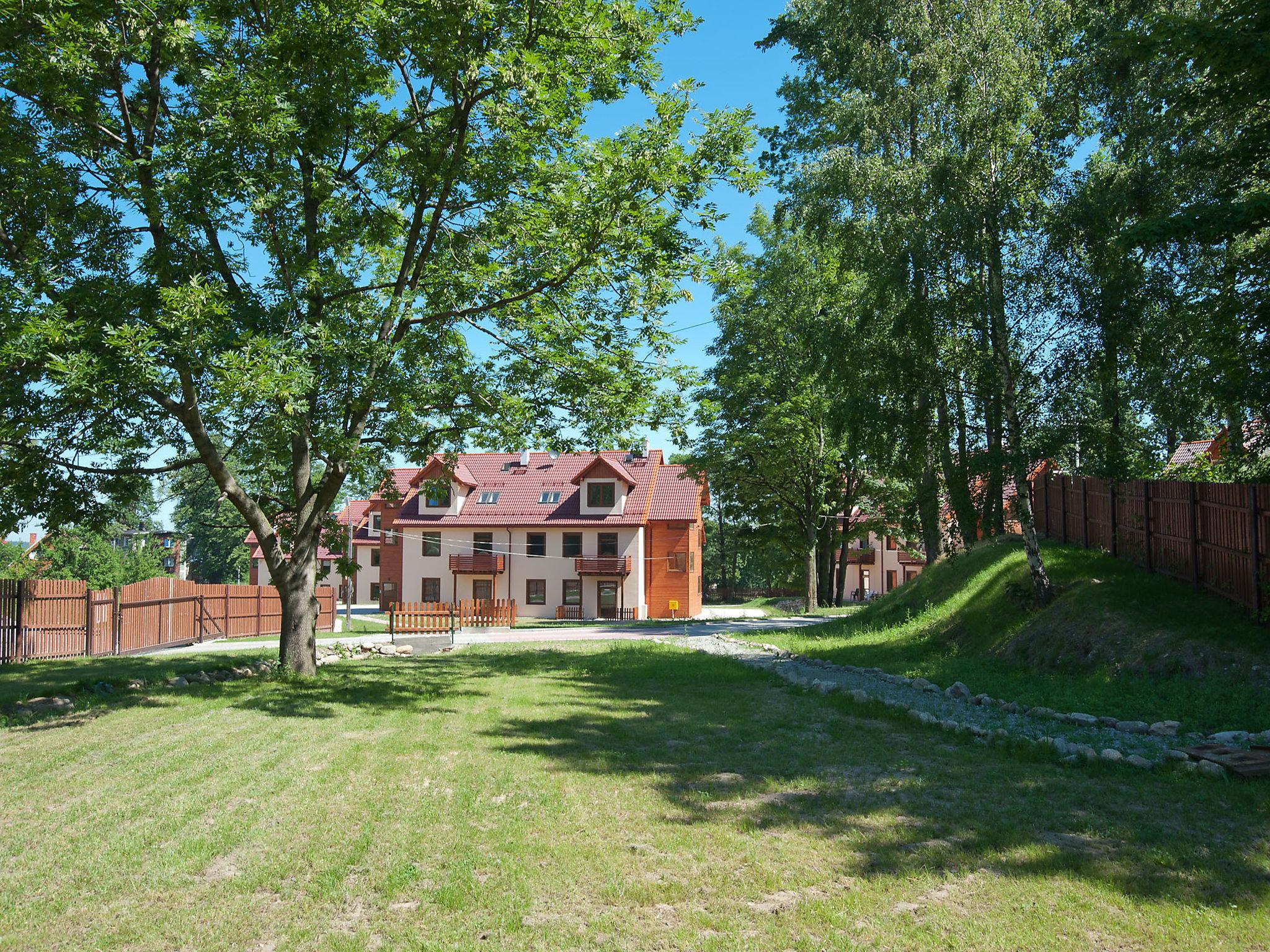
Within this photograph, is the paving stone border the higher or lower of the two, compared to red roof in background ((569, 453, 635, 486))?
lower

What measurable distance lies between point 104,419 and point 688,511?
117ft

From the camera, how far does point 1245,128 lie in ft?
36.7

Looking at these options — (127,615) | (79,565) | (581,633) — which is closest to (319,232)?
(127,615)

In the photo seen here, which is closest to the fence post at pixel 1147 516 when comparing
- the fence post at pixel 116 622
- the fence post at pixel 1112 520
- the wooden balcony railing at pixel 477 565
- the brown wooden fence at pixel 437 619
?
the fence post at pixel 1112 520

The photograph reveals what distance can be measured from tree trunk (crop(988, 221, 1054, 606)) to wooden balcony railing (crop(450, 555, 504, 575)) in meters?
34.6

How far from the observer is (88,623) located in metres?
21.2

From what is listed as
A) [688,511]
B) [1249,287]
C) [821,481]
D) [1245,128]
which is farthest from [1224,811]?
[688,511]

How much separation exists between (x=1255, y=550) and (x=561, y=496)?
125 ft

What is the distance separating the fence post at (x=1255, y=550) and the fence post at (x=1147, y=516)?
3.11m

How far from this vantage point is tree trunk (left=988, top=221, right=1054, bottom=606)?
14.0 metres

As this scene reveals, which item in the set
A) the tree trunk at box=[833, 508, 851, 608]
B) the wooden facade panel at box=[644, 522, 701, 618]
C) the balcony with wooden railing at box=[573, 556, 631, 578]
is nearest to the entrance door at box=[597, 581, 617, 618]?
the balcony with wooden railing at box=[573, 556, 631, 578]

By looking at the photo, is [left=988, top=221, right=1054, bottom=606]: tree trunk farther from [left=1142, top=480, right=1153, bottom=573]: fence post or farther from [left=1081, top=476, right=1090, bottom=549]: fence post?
[left=1081, top=476, right=1090, bottom=549]: fence post

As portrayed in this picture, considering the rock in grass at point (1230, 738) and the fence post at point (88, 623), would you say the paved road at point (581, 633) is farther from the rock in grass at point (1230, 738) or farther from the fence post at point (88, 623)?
the rock in grass at point (1230, 738)

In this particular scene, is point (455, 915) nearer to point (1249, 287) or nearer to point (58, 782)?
point (58, 782)
